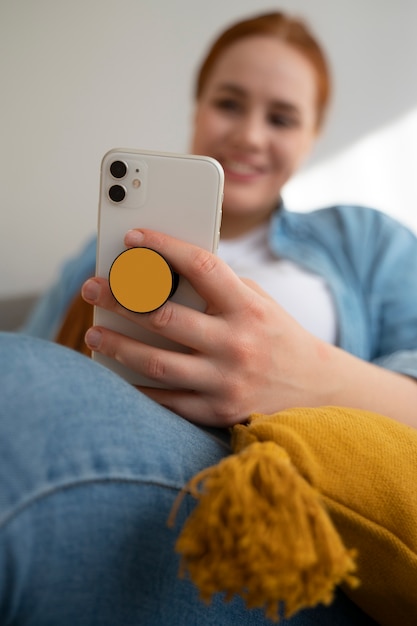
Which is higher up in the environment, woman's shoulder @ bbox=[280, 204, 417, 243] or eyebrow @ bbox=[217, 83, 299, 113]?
eyebrow @ bbox=[217, 83, 299, 113]

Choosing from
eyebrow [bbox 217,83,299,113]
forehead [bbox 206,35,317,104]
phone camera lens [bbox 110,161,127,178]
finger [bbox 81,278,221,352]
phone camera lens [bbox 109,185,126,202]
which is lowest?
finger [bbox 81,278,221,352]

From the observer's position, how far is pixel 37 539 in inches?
10.7

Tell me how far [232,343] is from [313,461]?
5.1 inches

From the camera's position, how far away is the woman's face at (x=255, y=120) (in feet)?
2.85

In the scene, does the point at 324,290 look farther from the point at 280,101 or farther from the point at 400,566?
the point at 400,566

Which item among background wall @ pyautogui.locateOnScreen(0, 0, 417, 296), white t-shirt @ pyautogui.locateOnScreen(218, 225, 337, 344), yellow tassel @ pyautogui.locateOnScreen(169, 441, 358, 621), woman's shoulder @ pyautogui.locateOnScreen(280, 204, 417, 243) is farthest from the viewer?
background wall @ pyautogui.locateOnScreen(0, 0, 417, 296)

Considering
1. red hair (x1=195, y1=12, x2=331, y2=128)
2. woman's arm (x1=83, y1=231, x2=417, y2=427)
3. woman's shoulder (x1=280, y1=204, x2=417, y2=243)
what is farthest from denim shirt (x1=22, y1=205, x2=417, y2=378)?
woman's arm (x1=83, y1=231, x2=417, y2=427)

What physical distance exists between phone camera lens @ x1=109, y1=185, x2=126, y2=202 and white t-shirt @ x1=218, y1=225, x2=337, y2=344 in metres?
0.30

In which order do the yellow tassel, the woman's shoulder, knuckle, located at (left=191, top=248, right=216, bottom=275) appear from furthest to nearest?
the woman's shoulder → knuckle, located at (left=191, top=248, right=216, bottom=275) → the yellow tassel

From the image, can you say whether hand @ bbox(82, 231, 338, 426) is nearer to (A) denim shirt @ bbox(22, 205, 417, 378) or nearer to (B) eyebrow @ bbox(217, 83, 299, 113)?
(A) denim shirt @ bbox(22, 205, 417, 378)

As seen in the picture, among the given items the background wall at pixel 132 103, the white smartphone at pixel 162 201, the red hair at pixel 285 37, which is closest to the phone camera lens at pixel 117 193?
the white smartphone at pixel 162 201

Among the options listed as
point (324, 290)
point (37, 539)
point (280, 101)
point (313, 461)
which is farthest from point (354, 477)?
point (280, 101)

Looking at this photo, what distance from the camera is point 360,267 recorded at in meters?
0.87

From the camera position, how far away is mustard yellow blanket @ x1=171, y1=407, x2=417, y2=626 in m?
0.26
